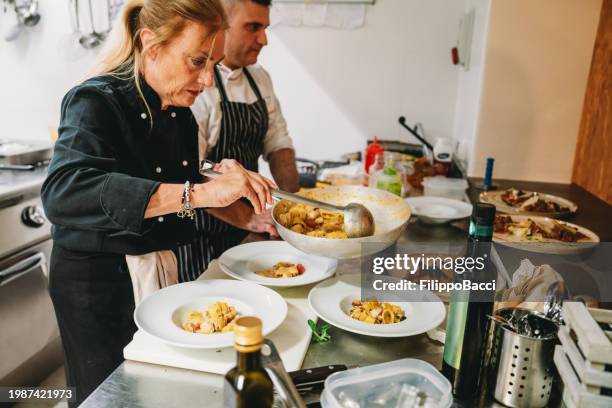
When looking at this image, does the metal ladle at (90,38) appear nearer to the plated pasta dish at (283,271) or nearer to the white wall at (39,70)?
the white wall at (39,70)

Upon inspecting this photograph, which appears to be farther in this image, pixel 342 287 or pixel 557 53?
pixel 557 53

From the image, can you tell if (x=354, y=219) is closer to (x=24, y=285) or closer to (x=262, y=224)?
(x=262, y=224)

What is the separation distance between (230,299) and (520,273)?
2.14ft

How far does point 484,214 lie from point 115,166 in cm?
96

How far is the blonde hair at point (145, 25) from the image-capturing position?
1.33 metres

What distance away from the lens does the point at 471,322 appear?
34.9 inches

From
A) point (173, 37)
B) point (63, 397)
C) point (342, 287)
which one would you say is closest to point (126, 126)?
point (173, 37)

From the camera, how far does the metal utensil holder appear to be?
84cm

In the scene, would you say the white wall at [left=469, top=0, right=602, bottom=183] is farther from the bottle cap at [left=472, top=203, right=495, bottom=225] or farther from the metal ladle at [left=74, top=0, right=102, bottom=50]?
the metal ladle at [left=74, top=0, right=102, bottom=50]

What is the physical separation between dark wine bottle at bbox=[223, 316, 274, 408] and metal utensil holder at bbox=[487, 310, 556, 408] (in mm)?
434

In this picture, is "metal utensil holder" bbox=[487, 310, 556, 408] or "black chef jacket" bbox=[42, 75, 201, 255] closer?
"metal utensil holder" bbox=[487, 310, 556, 408]

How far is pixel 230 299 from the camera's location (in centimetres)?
121

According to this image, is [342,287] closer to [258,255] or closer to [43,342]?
[258,255]

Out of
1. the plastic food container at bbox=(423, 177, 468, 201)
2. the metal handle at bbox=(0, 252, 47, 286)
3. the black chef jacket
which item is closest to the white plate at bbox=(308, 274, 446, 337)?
the black chef jacket
